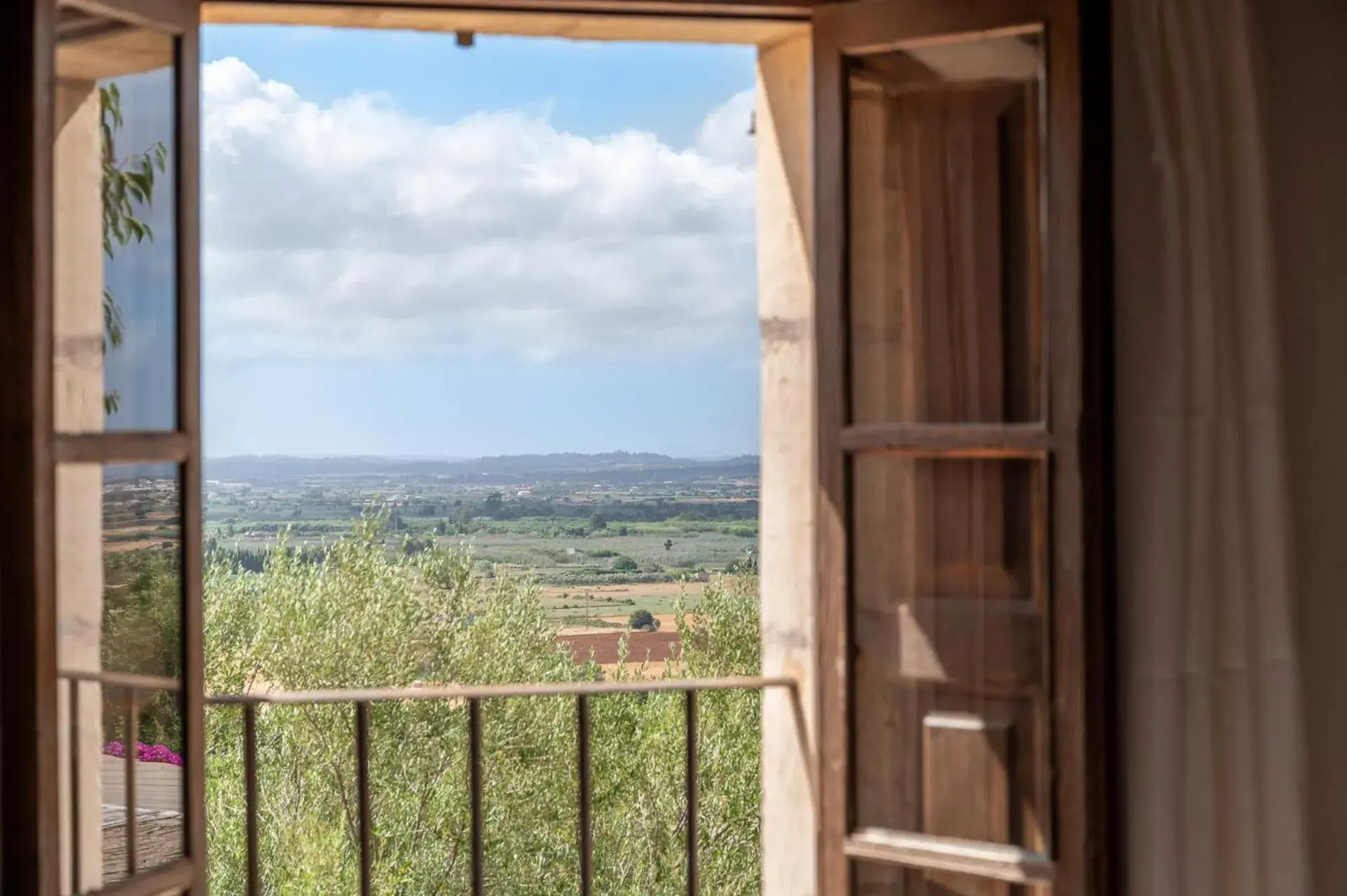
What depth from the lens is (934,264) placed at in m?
1.84

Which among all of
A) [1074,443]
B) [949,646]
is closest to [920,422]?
[1074,443]

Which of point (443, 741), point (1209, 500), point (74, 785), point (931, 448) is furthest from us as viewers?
point (443, 741)

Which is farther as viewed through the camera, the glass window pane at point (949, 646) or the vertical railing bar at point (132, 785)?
the glass window pane at point (949, 646)

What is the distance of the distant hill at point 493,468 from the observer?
602 inches

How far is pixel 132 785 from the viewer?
1590 millimetres

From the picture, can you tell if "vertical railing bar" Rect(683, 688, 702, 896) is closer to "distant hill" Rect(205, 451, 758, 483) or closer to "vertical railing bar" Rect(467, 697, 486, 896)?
"vertical railing bar" Rect(467, 697, 486, 896)

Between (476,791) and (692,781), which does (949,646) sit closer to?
(692,781)

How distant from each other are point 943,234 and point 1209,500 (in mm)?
564

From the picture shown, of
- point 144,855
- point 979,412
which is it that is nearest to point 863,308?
point 979,412

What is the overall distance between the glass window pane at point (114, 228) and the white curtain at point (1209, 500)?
1.40 m

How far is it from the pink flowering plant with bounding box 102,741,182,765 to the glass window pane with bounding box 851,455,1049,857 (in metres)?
Result: 1.02

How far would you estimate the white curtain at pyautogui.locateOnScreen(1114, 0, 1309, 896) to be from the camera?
166 cm

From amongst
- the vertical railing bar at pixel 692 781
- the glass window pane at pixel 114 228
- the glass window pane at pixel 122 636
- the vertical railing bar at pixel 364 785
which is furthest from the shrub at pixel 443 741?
the glass window pane at pixel 114 228

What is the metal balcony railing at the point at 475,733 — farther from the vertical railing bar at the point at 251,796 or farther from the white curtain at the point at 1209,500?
the white curtain at the point at 1209,500
